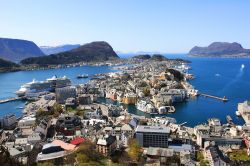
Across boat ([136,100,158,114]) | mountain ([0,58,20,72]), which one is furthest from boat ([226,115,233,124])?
mountain ([0,58,20,72])

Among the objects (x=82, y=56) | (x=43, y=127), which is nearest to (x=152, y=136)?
(x=43, y=127)

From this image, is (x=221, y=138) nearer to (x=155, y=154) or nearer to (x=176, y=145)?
(x=176, y=145)

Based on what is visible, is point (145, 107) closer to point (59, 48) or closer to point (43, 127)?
point (43, 127)

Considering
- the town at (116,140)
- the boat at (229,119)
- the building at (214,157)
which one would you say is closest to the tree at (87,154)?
the town at (116,140)

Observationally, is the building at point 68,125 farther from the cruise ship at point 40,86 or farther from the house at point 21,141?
the cruise ship at point 40,86

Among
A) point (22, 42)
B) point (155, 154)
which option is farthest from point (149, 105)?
point (22, 42)

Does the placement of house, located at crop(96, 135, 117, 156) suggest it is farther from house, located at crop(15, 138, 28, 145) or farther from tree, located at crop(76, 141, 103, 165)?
house, located at crop(15, 138, 28, 145)
